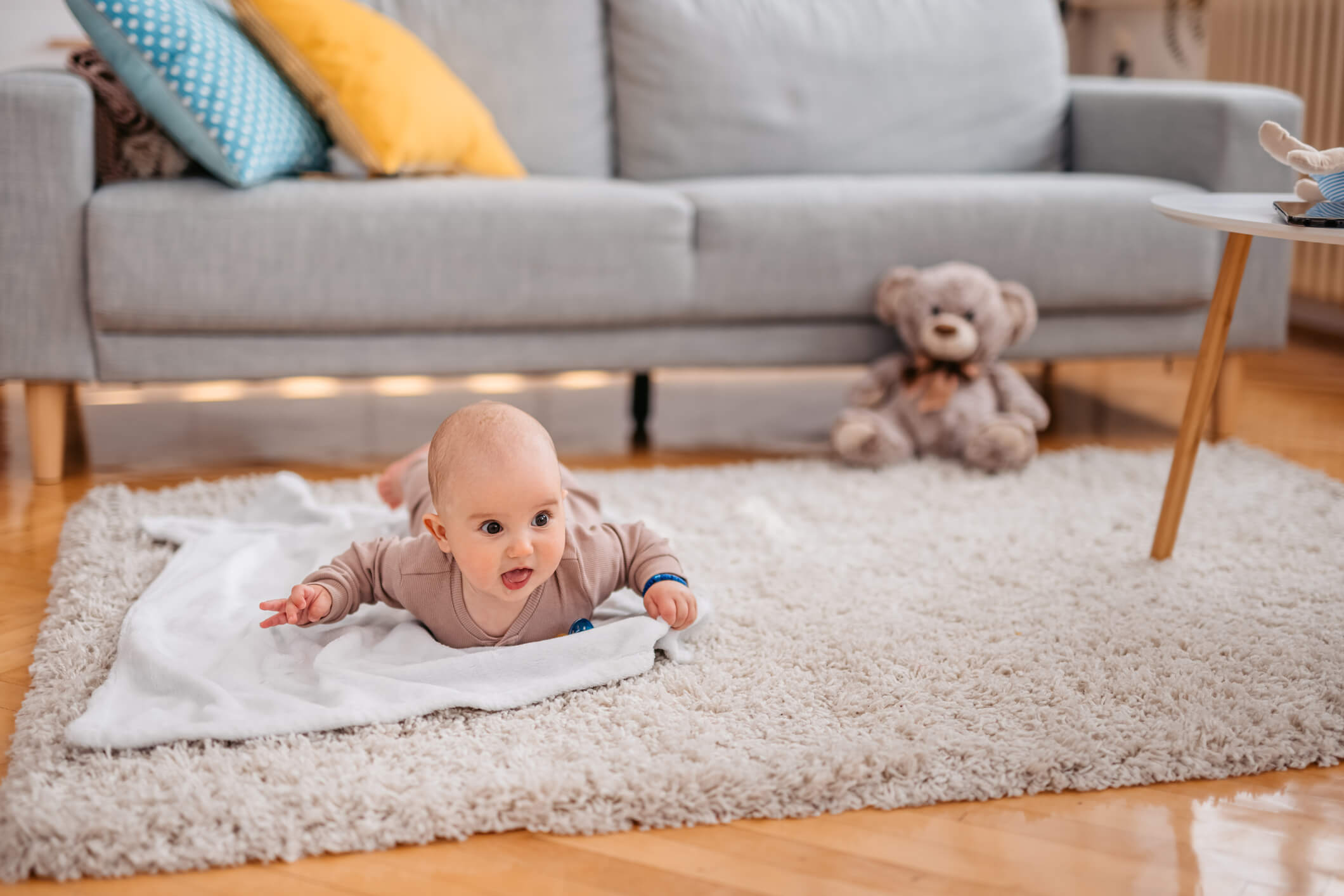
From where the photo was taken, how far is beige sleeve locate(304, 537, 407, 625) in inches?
48.1

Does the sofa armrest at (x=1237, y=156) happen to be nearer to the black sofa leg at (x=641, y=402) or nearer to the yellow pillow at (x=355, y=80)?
the black sofa leg at (x=641, y=402)

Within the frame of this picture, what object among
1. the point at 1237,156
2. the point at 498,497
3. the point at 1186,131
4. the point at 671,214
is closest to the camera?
the point at 498,497

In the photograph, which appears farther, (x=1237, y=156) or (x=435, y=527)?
(x=1237, y=156)

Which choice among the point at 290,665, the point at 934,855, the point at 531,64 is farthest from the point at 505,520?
the point at 531,64

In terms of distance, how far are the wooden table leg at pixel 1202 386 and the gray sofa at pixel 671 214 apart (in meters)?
0.69

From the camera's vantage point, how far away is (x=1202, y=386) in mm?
1499

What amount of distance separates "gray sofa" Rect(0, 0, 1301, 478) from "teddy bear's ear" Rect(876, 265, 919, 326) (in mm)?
41

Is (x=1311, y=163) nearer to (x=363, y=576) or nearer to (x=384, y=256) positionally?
(x=363, y=576)

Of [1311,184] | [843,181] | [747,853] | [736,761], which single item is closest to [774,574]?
[736,761]

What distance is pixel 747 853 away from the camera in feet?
3.09

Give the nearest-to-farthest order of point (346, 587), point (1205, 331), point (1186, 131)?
point (346, 587)
point (1205, 331)
point (1186, 131)

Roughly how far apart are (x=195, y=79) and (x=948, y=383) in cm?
135

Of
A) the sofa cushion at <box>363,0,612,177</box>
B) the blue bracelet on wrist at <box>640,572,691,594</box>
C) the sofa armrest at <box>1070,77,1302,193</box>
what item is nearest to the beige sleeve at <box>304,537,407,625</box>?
the blue bracelet on wrist at <box>640,572,691,594</box>

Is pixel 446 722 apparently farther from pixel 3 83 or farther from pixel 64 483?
pixel 3 83
